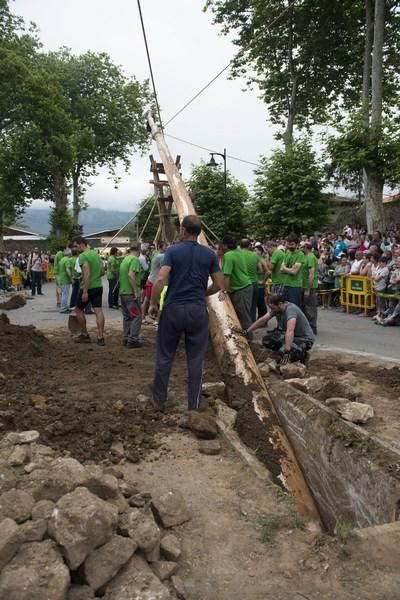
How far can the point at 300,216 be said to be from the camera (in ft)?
75.9

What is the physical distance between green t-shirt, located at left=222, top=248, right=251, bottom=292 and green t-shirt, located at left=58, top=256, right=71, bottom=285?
5902 millimetres

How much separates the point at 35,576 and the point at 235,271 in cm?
638

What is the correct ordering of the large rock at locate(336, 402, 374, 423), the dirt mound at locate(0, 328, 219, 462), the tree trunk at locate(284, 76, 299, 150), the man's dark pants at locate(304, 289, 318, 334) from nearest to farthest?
the dirt mound at locate(0, 328, 219, 462) < the large rock at locate(336, 402, 374, 423) < the man's dark pants at locate(304, 289, 318, 334) < the tree trunk at locate(284, 76, 299, 150)

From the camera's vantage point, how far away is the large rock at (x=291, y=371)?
632 cm

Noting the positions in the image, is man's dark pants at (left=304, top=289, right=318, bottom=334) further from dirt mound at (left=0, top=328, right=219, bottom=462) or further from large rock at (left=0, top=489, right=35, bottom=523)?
large rock at (left=0, top=489, right=35, bottom=523)

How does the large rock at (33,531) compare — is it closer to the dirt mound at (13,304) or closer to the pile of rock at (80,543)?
the pile of rock at (80,543)

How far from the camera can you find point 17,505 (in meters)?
2.72

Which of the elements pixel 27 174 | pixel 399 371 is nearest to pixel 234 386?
pixel 399 371

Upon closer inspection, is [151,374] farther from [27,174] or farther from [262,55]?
[27,174]

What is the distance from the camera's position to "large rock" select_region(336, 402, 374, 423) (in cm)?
498

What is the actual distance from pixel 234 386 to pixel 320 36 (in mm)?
24180

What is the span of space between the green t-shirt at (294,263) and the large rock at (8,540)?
7535mm

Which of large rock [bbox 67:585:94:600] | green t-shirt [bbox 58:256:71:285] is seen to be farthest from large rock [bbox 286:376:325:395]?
green t-shirt [bbox 58:256:71:285]

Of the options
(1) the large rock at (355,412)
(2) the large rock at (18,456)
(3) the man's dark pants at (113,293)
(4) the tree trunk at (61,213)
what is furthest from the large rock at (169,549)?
(4) the tree trunk at (61,213)
